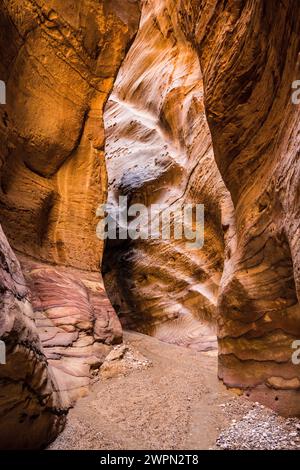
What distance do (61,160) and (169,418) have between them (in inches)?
177

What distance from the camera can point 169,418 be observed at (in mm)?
3854

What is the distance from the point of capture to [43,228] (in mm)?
6348

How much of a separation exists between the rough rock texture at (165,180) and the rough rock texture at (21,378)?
3.82m

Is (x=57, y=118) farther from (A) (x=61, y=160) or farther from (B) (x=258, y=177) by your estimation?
(B) (x=258, y=177)

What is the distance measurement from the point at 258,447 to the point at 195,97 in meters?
8.75

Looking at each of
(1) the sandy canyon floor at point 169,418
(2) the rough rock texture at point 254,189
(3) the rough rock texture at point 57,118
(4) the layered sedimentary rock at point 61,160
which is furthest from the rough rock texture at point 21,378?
(3) the rough rock texture at point 57,118

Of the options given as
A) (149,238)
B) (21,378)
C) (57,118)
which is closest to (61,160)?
(57,118)

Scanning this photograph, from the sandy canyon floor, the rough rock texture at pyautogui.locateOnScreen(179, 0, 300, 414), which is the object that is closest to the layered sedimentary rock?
the sandy canyon floor

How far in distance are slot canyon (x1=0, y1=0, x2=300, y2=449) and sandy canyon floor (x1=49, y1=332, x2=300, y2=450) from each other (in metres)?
0.08

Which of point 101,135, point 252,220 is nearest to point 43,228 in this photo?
Result: point 101,135

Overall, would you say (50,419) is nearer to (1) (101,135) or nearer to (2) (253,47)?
(2) (253,47)

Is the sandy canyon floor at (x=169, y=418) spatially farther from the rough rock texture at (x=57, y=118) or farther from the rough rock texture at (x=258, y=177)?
the rough rock texture at (x=57, y=118)

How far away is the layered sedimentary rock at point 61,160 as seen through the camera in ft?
17.6

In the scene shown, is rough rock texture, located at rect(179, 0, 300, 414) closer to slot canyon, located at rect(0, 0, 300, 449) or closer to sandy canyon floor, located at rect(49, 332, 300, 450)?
slot canyon, located at rect(0, 0, 300, 449)
